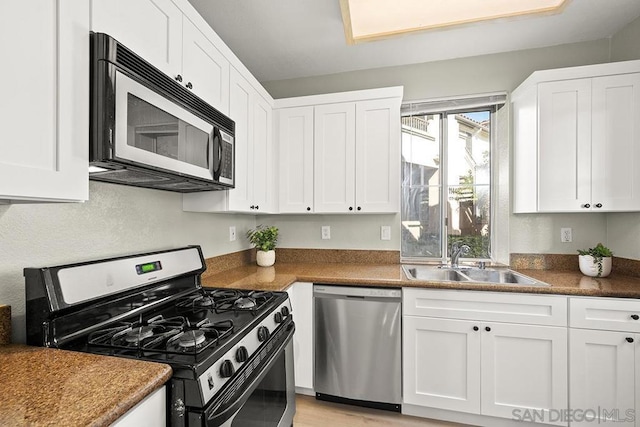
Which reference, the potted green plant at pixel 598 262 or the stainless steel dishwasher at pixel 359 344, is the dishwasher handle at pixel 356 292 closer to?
the stainless steel dishwasher at pixel 359 344

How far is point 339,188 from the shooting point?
2416 millimetres

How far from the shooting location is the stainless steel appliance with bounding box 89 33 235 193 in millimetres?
907

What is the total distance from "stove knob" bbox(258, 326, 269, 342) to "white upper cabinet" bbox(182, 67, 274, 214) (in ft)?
2.59

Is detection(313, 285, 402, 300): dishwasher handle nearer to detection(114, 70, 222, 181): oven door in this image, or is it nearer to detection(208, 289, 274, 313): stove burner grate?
detection(208, 289, 274, 313): stove burner grate

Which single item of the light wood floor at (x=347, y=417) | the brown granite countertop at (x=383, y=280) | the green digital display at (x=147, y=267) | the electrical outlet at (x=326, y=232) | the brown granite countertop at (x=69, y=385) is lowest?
the light wood floor at (x=347, y=417)

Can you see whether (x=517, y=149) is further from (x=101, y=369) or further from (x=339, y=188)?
(x=101, y=369)

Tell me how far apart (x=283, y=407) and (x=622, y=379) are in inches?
73.1

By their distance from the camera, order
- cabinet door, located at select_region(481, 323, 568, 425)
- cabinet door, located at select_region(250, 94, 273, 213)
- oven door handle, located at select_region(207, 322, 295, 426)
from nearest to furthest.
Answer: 1. oven door handle, located at select_region(207, 322, 295, 426)
2. cabinet door, located at select_region(481, 323, 568, 425)
3. cabinet door, located at select_region(250, 94, 273, 213)

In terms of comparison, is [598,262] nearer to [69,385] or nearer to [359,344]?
[359,344]

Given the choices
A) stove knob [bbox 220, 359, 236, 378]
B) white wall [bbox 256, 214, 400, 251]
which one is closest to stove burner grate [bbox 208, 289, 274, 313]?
stove knob [bbox 220, 359, 236, 378]

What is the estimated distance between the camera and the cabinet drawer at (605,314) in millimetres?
1642

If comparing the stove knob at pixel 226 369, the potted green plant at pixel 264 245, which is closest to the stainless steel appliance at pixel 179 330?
the stove knob at pixel 226 369

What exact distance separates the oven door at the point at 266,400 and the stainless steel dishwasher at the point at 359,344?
0.48m

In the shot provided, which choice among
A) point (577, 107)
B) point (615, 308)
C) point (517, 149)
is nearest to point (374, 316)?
point (615, 308)
